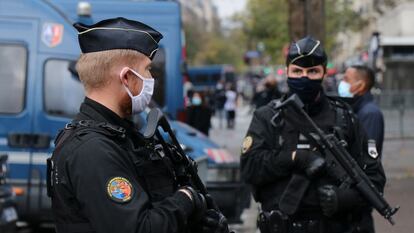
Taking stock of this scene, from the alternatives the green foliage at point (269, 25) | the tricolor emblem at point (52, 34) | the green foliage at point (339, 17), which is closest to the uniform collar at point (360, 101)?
the tricolor emblem at point (52, 34)

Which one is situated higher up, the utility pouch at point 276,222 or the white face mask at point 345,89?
the white face mask at point 345,89

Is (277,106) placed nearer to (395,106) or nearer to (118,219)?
(118,219)

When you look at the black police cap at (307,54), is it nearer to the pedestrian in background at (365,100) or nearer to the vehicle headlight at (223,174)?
the pedestrian in background at (365,100)

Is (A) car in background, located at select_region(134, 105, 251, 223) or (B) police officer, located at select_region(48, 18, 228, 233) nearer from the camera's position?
(B) police officer, located at select_region(48, 18, 228, 233)

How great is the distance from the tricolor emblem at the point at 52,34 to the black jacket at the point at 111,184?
18.6ft

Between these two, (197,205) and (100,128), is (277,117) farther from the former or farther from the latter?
(100,128)

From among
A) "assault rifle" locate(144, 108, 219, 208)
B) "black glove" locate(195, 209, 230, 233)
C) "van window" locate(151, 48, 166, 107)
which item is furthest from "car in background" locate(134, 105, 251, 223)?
"black glove" locate(195, 209, 230, 233)

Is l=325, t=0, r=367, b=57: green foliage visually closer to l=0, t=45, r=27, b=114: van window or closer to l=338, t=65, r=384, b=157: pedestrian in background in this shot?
l=0, t=45, r=27, b=114: van window

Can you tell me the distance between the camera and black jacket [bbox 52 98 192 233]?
242cm

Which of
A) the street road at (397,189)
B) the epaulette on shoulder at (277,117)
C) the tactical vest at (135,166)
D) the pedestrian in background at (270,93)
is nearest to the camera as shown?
the tactical vest at (135,166)

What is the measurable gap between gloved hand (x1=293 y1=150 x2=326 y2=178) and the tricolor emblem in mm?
4761

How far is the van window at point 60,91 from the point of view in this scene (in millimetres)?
8125

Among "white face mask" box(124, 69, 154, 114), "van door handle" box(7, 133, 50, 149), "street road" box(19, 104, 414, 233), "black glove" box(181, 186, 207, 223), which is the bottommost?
"street road" box(19, 104, 414, 233)

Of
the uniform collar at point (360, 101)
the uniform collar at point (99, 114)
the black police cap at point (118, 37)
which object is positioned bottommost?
the uniform collar at point (360, 101)
